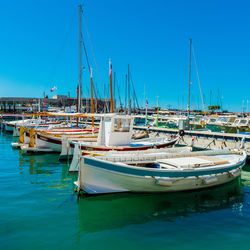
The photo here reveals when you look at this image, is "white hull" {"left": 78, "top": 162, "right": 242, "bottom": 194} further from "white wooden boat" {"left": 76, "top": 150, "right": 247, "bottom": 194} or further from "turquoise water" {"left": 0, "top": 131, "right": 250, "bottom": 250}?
"turquoise water" {"left": 0, "top": 131, "right": 250, "bottom": 250}

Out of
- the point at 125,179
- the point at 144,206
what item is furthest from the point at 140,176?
the point at 144,206

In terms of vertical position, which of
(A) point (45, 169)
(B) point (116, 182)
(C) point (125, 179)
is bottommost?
(A) point (45, 169)

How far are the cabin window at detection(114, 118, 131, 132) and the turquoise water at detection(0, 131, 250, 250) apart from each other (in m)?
5.64

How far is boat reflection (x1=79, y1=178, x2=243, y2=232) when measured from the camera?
25.8 ft

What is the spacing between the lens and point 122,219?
26.1ft

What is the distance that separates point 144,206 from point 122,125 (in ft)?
25.8

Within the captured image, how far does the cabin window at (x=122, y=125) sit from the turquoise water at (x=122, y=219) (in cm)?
564

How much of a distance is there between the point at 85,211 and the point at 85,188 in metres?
1.24

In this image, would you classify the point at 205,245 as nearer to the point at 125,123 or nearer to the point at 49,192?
the point at 49,192

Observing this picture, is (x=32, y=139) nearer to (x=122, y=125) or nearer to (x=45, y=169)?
(x=45, y=169)

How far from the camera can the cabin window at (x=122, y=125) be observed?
15.9 m

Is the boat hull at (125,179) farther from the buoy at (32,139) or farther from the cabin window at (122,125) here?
the buoy at (32,139)

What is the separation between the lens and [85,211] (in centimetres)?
857

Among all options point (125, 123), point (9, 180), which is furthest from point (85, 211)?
point (125, 123)
